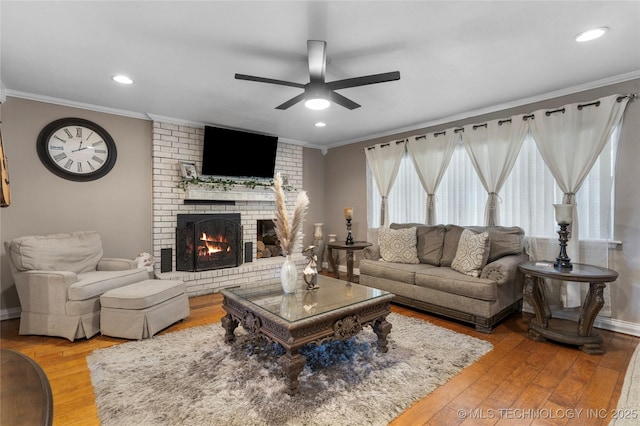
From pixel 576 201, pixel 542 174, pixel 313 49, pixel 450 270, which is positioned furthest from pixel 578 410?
pixel 313 49

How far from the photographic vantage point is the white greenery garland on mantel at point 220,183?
4.20 m

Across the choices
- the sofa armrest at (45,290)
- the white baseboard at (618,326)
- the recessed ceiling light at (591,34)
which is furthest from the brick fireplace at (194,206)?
the recessed ceiling light at (591,34)

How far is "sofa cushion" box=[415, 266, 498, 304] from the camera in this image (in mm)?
2824

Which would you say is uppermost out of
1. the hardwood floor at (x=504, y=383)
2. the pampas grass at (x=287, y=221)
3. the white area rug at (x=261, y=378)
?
the pampas grass at (x=287, y=221)

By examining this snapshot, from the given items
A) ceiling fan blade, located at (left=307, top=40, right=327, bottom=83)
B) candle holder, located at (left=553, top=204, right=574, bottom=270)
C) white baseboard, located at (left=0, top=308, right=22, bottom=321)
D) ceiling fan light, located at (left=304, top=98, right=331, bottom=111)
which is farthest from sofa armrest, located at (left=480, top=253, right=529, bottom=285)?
white baseboard, located at (left=0, top=308, right=22, bottom=321)

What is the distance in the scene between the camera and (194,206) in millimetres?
4348

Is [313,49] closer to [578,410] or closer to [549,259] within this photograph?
[578,410]

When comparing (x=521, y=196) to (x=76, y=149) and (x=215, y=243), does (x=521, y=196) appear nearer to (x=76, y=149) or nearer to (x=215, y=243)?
(x=215, y=243)

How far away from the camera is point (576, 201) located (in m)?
3.08

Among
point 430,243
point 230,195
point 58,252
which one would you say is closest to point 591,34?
point 430,243

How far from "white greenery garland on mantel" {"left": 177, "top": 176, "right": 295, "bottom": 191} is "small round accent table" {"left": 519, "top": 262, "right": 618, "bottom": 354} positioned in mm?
3634

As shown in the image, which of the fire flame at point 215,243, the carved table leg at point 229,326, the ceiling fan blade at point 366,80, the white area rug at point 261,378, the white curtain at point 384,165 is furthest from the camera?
the white curtain at point 384,165

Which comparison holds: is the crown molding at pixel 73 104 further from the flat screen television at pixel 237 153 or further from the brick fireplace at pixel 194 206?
the flat screen television at pixel 237 153

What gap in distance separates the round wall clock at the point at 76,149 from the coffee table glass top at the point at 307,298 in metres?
2.58
